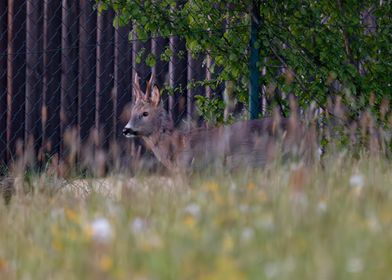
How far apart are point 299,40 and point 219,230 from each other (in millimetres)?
4584

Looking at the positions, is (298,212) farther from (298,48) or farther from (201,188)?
(298,48)

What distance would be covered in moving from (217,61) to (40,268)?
4619mm

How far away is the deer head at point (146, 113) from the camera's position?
30.5ft

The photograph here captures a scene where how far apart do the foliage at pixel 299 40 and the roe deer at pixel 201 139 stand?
0.39m

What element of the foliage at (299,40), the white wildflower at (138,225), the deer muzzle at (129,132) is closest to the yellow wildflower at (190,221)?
the white wildflower at (138,225)

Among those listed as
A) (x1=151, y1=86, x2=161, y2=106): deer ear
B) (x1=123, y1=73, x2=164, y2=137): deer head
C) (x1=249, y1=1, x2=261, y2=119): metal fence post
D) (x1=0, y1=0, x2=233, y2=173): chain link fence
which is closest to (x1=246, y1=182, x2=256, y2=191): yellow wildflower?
(x1=249, y1=1, x2=261, y2=119): metal fence post

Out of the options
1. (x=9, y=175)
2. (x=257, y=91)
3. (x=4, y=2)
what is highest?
(x=4, y=2)

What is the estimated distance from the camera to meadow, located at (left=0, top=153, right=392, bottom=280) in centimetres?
353

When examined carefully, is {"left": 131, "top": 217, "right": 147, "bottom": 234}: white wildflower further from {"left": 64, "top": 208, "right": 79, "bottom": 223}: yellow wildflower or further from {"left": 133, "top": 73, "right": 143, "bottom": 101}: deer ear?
{"left": 133, "top": 73, "right": 143, "bottom": 101}: deer ear

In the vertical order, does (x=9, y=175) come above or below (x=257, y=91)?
below

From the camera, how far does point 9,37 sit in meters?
10.8

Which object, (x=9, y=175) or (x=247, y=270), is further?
(x=9, y=175)

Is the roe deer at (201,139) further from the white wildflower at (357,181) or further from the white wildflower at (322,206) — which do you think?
the white wildflower at (322,206)

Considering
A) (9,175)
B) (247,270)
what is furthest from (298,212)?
(9,175)
